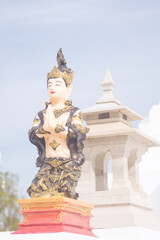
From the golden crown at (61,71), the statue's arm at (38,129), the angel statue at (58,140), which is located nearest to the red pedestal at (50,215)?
the angel statue at (58,140)

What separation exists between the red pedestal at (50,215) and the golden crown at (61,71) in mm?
2147

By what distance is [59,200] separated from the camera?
1005cm

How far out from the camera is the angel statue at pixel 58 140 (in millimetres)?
10430

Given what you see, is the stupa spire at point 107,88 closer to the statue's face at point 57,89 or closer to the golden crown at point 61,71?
the golden crown at point 61,71

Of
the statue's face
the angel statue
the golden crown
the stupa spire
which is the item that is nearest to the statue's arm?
the angel statue

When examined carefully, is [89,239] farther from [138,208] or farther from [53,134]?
[138,208]

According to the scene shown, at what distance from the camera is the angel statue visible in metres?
10.4

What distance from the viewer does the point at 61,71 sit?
431 inches

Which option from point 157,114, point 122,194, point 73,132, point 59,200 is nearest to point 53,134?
point 73,132

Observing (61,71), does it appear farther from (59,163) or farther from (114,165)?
(114,165)

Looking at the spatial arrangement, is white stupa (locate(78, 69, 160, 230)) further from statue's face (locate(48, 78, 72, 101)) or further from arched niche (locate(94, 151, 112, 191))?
statue's face (locate(48, 78, 72, 101))

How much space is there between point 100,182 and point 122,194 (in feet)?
5.32

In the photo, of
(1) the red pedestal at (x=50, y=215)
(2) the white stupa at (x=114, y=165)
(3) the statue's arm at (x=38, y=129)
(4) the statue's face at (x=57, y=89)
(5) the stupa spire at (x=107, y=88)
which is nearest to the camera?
(1) the red pedestal at (x=50, y=215)

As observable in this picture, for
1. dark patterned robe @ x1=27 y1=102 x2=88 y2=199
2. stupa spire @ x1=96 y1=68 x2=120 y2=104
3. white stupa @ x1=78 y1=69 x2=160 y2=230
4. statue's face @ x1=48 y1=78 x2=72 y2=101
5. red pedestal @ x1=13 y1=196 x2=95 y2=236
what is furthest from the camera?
stupa spire @ x1=96 y1=68 x2=120 y2=104
